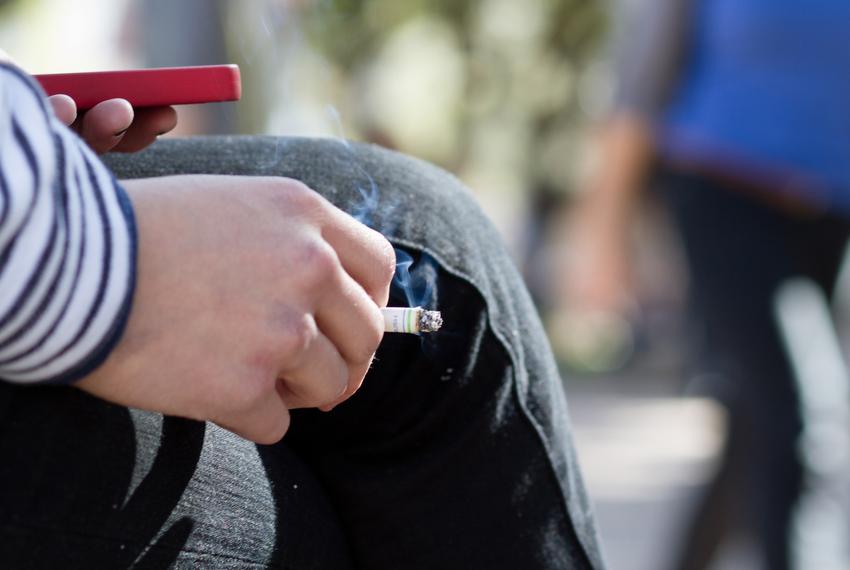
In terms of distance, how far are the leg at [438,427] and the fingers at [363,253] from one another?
139mm

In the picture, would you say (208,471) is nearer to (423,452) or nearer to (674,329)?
(423,452)

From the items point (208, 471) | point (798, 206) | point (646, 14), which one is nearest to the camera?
point (208, 471)

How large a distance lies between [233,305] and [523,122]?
9.20 meters

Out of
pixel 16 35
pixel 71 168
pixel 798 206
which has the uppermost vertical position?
pixel 71 168

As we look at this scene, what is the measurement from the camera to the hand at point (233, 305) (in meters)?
0.76

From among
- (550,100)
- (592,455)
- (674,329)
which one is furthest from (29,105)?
(550,100)

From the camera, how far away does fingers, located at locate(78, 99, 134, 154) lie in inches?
36.6

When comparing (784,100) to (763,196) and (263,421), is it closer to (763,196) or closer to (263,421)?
(763,196)

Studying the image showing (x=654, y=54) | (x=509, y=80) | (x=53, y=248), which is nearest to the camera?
(x=53, y=248)

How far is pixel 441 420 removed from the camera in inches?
40.5

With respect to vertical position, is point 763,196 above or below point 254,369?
below

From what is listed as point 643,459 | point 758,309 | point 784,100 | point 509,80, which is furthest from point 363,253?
point 509,80

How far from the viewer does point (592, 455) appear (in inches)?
176

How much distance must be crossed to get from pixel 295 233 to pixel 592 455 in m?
3.76
